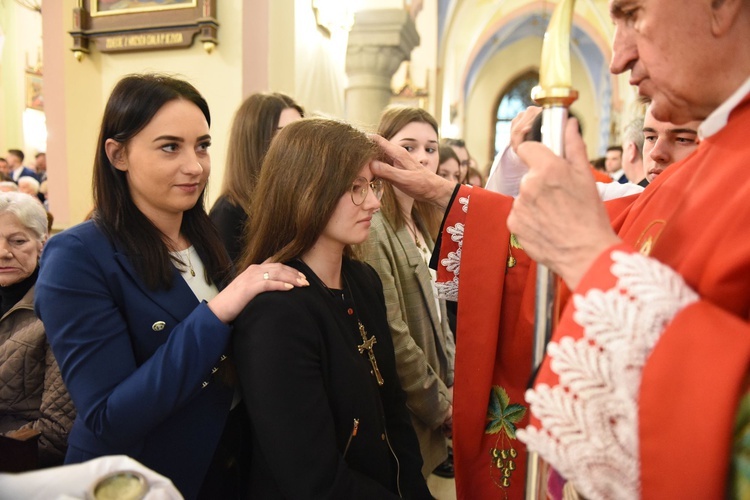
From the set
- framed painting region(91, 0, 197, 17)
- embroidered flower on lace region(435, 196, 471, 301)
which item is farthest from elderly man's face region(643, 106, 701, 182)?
framed painting region(91, 0, 197, 17)

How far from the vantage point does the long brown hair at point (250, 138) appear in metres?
2.43

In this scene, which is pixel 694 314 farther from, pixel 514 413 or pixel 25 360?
pixel 25 360

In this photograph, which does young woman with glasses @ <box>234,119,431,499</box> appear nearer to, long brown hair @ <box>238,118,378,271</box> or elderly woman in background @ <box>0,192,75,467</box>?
long brown hair @ <box>238,118,378,271</box>

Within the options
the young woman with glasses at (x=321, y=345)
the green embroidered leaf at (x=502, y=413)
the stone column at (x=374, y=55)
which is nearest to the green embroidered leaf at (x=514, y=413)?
the green embroidered leaf at (x=502, y=413)

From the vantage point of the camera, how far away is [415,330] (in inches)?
89.2

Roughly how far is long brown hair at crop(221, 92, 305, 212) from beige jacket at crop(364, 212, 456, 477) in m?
0.64

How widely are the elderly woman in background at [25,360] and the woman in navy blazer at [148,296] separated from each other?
19.5 inches

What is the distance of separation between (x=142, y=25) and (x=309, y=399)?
370 cm

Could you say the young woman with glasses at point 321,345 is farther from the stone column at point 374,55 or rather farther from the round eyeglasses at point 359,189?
the stone column at point 374,55

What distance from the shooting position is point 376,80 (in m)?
6.51

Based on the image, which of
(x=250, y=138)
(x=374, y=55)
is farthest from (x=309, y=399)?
(x=374, y=55)

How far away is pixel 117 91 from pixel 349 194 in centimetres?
72

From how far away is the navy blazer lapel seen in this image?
141 cm

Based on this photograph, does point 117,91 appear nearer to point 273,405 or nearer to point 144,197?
point 144,197
